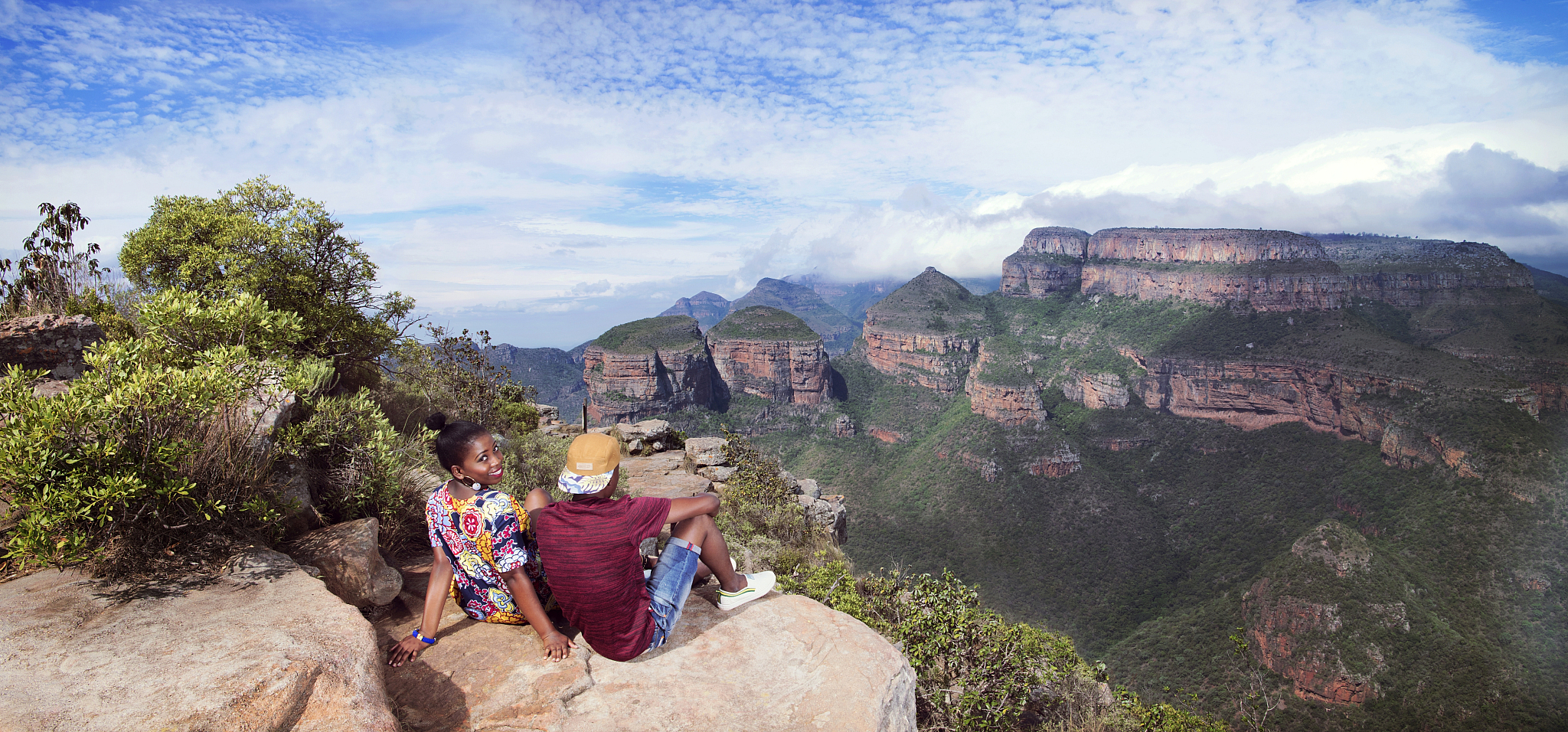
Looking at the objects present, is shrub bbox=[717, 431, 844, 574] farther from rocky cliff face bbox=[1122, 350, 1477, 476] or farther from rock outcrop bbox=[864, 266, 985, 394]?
rock outcrop bbox=[864, 266, 985, 394]

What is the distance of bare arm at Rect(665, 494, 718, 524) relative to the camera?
5473 millimetres

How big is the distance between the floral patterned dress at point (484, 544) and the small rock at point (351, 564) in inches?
34.5

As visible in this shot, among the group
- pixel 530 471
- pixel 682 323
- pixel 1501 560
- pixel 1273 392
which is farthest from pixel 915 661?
pixel 682 323

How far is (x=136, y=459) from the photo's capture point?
4656 mm

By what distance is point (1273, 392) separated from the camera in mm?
71625

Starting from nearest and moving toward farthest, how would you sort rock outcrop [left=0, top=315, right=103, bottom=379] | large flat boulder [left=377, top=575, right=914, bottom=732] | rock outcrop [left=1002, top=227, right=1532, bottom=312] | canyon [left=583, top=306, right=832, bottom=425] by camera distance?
large flat boulder [left=377, top=575, right=914, bottom=732] → rock outcrop [left=0, top=315, right=103, bottom=379] → rock outcrop [left=1002, top=227, right=1532, bottom=312] → canyon [left=583, top=306, right=832, bottom=425]

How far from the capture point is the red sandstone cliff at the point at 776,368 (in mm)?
101125

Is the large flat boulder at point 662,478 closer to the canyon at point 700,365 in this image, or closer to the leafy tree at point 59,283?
the leafy tree at point 59,283

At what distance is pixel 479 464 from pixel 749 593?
2887 mm

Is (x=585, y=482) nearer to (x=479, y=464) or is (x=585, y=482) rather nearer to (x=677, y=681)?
(x=479, y=464)

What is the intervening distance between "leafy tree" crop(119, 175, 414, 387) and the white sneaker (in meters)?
8.24

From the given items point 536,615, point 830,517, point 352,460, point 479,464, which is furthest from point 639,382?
point 536,615

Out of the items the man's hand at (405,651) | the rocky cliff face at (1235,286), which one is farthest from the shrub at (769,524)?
the rocky cliff face at (1235,286)

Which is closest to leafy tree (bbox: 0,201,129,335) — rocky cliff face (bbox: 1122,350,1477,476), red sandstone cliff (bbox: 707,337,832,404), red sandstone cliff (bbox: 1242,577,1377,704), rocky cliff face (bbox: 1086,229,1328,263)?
red sandstone cliff (bbox: 1242,577,1377,704)
